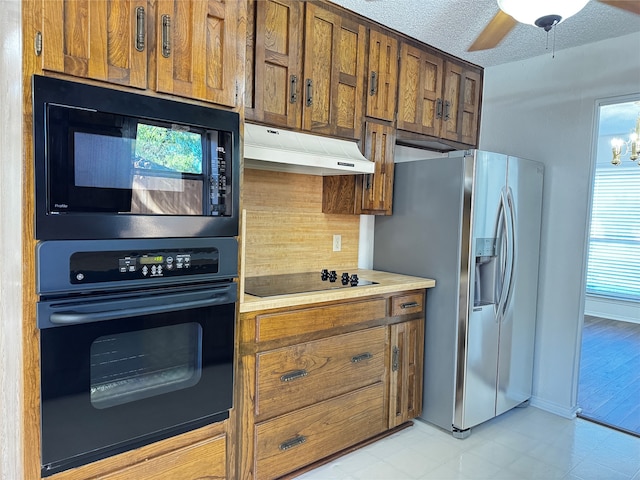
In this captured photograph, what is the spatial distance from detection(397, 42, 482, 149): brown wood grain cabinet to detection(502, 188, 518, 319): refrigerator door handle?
752 millimetres

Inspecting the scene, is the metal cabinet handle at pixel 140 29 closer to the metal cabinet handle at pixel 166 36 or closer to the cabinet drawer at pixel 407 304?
the metal cabinet handle at pixel 166 36

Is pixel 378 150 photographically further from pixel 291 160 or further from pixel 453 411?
pixel 453 411

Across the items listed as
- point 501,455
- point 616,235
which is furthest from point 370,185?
point 616,235

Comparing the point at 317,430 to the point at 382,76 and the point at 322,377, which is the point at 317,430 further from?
the point at 382,76

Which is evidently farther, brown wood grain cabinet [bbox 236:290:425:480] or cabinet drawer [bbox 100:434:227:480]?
brown wood grain cabinet [bbox 236:290:425:480]

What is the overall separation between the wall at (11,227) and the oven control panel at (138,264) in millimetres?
172

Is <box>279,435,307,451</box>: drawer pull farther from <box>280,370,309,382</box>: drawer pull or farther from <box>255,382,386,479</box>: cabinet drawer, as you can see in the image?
<box>280,370,309,382</box>: drawer pull

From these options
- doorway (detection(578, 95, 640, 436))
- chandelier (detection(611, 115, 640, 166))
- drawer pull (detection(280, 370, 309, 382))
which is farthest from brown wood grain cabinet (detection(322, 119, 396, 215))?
doorway (detection(578, 95, 640, 436))

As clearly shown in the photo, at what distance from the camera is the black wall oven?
1.36 meters

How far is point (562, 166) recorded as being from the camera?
3.09m

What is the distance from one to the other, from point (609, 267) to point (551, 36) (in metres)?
4.86

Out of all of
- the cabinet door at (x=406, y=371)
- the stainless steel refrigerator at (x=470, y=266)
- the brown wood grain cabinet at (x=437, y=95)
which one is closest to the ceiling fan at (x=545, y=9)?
the stainless steel refrigerator at (x=470, y=266)

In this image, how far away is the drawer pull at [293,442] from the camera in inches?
82.3

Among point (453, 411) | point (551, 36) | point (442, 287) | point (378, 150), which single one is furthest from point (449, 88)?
point (453, 411)
